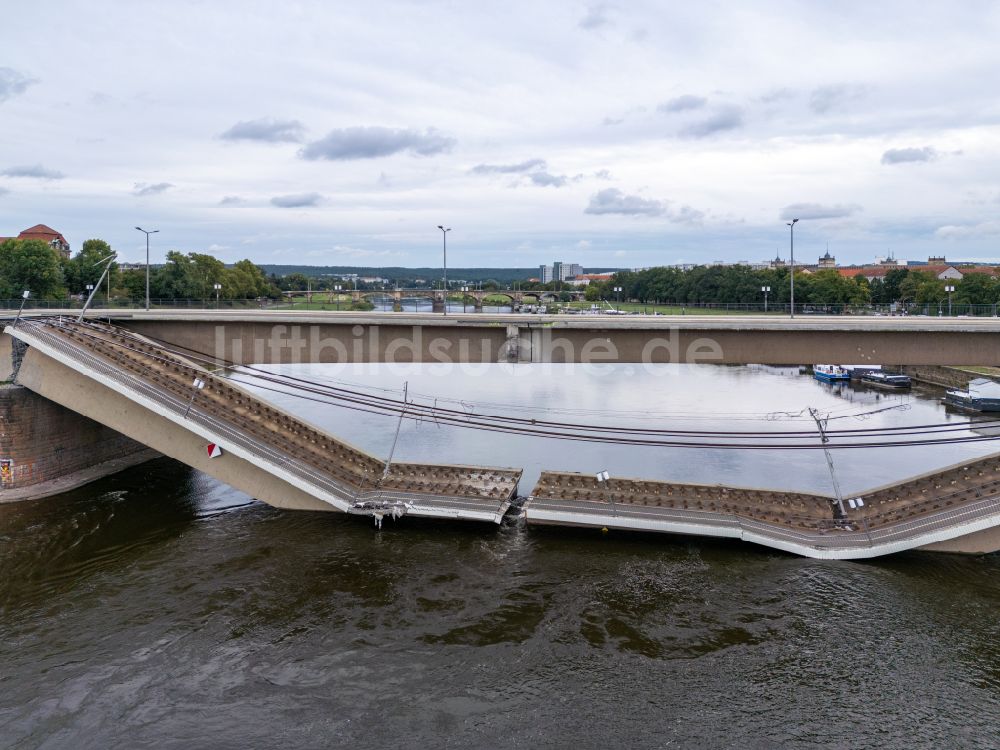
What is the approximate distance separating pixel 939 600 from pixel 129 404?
21.8m

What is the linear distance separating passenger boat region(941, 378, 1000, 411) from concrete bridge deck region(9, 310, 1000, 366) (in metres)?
22.7

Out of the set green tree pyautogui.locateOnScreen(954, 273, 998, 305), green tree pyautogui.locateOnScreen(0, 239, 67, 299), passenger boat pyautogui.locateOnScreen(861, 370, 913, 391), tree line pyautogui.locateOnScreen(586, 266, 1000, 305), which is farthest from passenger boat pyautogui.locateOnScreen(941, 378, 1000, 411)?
Result: green tree pyautogui.locateOnScreen(0, 239, 67, 299)

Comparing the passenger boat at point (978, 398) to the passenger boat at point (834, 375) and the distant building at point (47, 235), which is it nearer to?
the passenger boat at point (834, 375)

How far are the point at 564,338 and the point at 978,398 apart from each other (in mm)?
33233

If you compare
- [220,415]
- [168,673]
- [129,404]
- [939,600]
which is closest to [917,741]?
[939,600]

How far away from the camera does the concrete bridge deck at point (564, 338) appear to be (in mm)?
22625

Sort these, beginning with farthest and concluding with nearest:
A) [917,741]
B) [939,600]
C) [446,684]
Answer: [939,600] → [446,684] → [917,741]

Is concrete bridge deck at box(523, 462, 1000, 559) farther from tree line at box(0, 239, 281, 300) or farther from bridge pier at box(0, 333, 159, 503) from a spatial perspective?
tree line at box(0, 239, 281, 300)

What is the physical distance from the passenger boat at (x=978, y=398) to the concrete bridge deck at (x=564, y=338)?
894 inches

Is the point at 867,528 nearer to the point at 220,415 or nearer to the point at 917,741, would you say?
the point at 917,741

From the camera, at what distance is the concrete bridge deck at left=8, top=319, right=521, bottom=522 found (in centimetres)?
1984

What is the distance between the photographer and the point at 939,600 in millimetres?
15898

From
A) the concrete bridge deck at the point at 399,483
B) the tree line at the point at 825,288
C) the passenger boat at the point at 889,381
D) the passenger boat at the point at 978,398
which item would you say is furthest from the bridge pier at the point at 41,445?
the tree line at the point at 825,288

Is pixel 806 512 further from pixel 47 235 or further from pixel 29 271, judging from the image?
pixel 47 235
